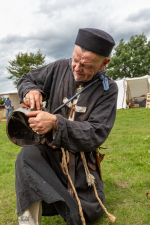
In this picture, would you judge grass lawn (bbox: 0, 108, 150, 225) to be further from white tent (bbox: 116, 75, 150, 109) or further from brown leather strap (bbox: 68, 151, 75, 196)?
white tent (bbox: 116, 75, 150, 109)

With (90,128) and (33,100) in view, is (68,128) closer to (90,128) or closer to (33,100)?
(90,128)

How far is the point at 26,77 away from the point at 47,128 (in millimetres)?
1048

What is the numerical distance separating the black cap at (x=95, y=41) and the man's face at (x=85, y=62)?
44 mm

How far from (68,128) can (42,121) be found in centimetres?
25

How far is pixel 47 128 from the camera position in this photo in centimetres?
158

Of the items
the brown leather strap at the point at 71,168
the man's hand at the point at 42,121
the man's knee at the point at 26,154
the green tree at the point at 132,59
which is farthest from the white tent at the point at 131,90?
the man's hand at the point at 42,121

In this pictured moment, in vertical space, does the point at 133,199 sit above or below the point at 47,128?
below

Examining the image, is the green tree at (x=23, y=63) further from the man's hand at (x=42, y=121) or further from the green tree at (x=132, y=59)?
the man's hand at (x=42, y=121)

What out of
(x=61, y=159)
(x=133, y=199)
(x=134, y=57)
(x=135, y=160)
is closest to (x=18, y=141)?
(x=61, y=159)

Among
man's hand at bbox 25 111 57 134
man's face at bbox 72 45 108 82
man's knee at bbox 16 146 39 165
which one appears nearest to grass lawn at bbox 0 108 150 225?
man's knee at bbox 16 146 39 165

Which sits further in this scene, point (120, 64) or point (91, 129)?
point (120, 64)

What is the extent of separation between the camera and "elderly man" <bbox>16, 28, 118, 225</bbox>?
5.56 feet

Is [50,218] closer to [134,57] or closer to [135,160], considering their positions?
[135,160]

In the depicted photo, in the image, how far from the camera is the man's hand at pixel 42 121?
1.54 metres
